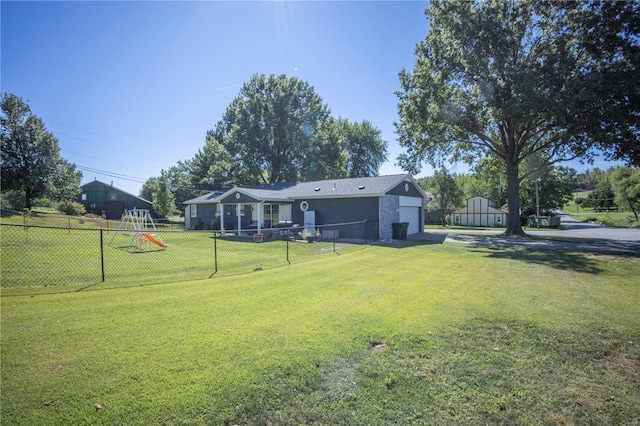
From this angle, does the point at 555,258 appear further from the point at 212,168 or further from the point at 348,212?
the point at 212,168

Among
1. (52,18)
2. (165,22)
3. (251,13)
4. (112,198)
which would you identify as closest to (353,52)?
(251,13)

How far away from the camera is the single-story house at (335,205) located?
63.3 ft

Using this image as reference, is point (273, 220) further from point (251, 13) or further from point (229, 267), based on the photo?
point (251, 13)

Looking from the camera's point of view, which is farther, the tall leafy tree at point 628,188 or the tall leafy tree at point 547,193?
the tall leafy tree at point 547,193

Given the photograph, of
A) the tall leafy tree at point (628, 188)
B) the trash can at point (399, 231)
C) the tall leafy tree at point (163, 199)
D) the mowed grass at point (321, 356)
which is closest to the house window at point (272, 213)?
the trash can at point (399, 231)

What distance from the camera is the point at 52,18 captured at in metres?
8.77

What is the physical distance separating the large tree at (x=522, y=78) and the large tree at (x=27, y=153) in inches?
1344

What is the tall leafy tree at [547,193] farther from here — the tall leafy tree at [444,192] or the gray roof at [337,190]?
the gray roof at [337,190]

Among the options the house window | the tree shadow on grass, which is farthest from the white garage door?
the house window

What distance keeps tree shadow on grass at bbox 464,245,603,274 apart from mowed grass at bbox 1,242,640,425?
3.71 meters

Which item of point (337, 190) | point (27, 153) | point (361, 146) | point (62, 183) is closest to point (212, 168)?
point (62, 183)

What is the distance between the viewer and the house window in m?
22.7

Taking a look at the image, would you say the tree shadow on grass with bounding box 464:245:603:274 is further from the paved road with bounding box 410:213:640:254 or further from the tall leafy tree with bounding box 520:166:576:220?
the tall leafy tree with bounding box 520:166:576:220

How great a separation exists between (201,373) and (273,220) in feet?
65.0
